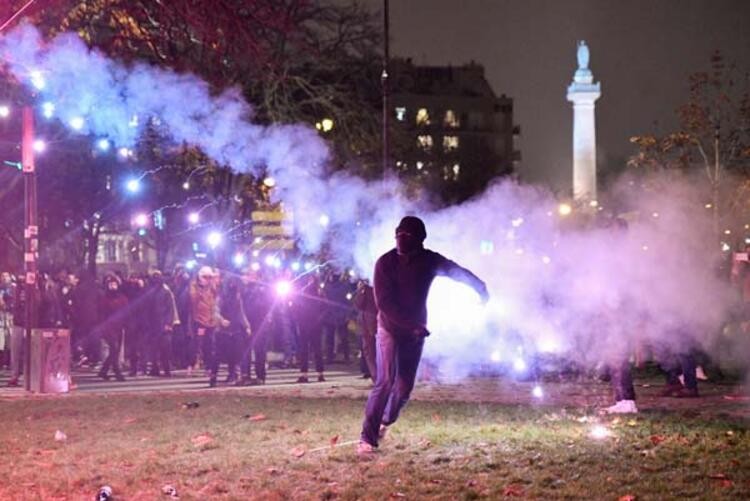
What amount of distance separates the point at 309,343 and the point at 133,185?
19872mm

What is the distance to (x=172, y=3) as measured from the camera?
1263cm

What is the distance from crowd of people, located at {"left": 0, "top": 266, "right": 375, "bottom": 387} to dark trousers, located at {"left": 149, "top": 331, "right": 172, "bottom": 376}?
0.02m

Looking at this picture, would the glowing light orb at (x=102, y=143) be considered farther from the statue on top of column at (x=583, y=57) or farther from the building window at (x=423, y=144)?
the statue on top of column at (x=583, y=57)

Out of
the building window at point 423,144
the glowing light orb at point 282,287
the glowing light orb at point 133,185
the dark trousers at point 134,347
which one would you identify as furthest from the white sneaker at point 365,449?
the building window at point 423,144

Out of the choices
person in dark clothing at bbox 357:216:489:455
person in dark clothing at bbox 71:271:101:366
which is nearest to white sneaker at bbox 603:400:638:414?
person in dark clothing at bbox 357:216:489:455

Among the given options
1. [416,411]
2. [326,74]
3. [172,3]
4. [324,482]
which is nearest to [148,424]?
[416,411]

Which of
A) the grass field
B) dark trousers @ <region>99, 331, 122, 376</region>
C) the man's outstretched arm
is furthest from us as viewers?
dark trousers @ <region>99, 331, 122, 376</region>

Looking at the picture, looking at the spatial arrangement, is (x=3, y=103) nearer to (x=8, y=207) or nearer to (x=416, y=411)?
(x=416, y=411)

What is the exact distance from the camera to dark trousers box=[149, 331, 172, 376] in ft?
63.4

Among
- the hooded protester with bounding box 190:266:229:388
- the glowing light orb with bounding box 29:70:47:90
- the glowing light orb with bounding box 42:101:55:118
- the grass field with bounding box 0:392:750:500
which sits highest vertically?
the glowing light orb with bounding box 42:101:55:118

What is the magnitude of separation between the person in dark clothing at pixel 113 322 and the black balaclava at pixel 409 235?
10.3 m

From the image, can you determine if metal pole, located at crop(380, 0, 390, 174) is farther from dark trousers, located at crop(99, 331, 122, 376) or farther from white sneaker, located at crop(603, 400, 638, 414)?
white sneaker, located at crop(603, 400, 638, 414)

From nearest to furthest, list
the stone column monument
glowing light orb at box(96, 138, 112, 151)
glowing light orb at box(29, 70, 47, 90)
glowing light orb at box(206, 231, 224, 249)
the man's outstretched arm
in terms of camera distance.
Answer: the man's outstretched arm → glowing light orb at box(29, 70, 47, 90) → glowing light orb at box(96, 138, 112, 151) → glowing light orb at box(206, 231, 224, 249) → the stone column monument

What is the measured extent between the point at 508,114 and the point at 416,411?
132529 mm
